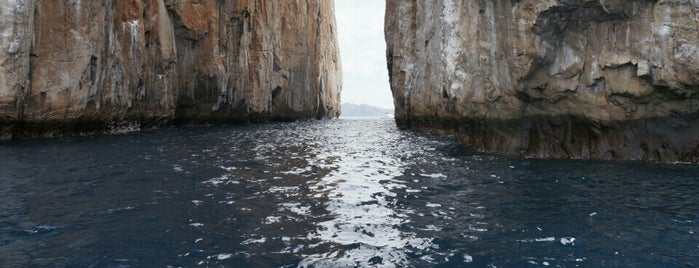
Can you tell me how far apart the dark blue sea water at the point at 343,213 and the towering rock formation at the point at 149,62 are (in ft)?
27.4

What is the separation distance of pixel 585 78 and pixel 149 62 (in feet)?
102

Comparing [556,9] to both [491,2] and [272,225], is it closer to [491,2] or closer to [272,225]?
[491,2]

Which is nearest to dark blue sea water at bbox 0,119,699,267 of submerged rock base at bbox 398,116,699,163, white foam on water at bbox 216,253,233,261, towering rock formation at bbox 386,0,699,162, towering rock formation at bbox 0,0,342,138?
white foam on water at bbox 216,253,233,261

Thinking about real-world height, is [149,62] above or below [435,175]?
above

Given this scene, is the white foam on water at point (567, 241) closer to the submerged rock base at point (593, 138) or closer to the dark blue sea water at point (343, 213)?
the dark blue sea water at point (343, 213)

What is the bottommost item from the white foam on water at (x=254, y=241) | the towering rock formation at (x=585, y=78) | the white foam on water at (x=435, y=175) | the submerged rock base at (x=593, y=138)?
the white foam on water at (x=254, y=241)

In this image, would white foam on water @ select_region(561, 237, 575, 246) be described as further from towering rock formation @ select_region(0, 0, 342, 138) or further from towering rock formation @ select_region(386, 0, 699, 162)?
towering rock formation @ select_region(0, 0, 342, 138)

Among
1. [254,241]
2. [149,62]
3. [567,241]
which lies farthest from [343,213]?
[149,62]

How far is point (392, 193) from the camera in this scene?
13164 millimetres

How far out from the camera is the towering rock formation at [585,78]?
52.3 feet

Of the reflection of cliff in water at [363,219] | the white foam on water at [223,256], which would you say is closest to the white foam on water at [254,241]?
the white foam on water at [223,256]

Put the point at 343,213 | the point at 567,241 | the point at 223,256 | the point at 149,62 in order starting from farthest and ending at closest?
the point at 149,62, the point at 343,213, the point at 567,241, the point at 223,256

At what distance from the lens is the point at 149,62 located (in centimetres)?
3712

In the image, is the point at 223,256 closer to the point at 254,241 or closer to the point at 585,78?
the point at 254,241
